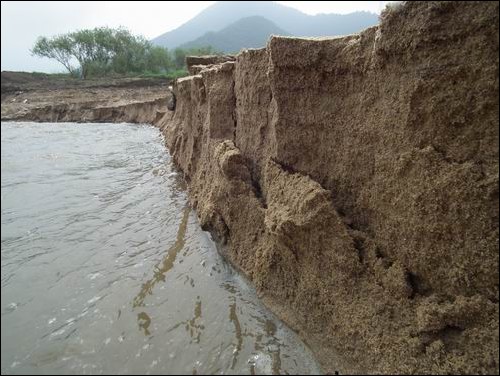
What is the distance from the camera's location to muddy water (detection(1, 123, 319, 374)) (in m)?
2.54

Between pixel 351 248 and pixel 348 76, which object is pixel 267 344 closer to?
pixel 351 248

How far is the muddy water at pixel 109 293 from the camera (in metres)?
2.54

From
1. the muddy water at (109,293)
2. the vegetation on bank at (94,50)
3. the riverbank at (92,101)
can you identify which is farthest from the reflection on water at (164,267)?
the vegetation on bank at (94,50)

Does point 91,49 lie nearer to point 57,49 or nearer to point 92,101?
point 57,49

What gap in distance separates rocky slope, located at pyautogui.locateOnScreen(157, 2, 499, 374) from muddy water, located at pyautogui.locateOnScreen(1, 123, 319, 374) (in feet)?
1.30

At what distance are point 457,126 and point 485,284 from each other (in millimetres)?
968

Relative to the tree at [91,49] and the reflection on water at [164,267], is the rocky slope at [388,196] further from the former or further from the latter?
the tree at [91,49]

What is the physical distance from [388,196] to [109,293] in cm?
262

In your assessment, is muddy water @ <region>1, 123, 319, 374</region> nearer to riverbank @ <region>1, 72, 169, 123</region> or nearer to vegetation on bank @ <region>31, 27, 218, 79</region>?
riverbank @ <region>1, 72, 169, 123</region>

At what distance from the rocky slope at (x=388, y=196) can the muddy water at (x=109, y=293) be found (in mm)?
397

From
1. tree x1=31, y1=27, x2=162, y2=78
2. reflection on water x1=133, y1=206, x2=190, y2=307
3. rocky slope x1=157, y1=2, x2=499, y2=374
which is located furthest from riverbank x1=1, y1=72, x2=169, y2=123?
rocky slope x1=157, y1=2, x2=499, y2=374

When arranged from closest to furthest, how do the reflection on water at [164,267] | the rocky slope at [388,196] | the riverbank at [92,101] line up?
the rocky slope at [388,196] < the reflection on water at [164,267] < the riverbank at [92,101]

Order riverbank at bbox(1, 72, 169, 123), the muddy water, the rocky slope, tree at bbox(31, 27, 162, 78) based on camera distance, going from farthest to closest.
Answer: tree at bbox(31, 27, 162, 78)
riverbank at bbox(1, 72, 169, 123)
the muddy water
the rocky slope

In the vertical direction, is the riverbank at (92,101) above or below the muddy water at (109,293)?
below
